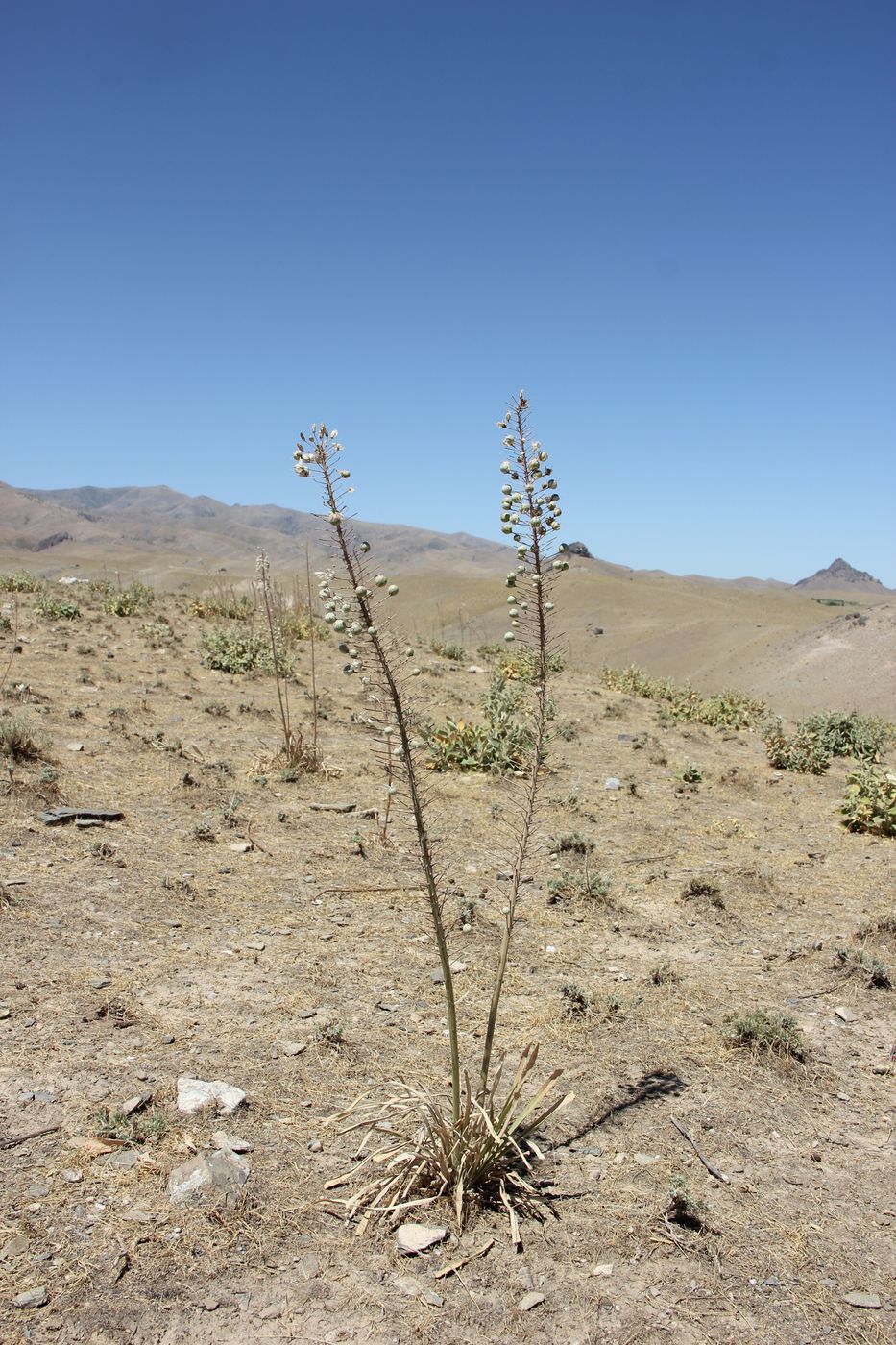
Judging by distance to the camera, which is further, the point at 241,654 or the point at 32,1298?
the point at 241,654

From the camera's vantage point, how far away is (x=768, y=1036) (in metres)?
4.04

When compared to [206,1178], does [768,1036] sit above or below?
above

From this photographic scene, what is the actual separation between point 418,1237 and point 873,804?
606 centimetres

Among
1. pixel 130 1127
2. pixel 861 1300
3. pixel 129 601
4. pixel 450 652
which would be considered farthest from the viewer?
pixel 450 652

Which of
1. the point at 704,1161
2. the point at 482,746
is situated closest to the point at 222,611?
the point at 482,746

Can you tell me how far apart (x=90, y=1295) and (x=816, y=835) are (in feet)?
21.7

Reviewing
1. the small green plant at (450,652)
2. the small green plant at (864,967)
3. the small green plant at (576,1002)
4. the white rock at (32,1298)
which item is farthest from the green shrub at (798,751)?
the white rock at (32,1298)

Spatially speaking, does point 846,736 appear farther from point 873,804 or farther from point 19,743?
point 19,743

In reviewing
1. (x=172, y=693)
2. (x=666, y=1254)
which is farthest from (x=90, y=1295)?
(x=172, y=693)

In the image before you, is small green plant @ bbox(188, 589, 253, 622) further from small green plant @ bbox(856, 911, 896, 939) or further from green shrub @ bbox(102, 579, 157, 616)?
small green plant @ bbox(856, 911, 896, 939)

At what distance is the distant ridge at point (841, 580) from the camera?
103 metres

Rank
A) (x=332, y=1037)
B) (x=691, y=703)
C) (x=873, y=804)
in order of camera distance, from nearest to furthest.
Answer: (x=332, y=1037) < (x=873, y=804) < (x=691, y=703)

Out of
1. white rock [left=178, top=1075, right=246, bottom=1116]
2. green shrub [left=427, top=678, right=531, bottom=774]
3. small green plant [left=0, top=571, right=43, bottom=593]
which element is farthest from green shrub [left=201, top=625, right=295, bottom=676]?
white rock [left=178, top=1075, right=246, bottom=1116]

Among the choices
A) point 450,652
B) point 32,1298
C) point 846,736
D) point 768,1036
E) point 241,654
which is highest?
point 450,652
